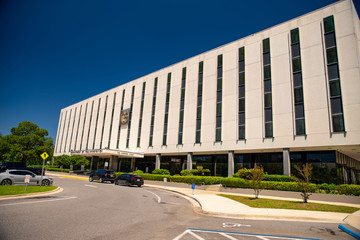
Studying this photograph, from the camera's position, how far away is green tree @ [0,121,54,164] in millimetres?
58469

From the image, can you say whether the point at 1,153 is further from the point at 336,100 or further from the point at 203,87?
the point at 336,100

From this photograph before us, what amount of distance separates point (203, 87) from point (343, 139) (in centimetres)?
1896

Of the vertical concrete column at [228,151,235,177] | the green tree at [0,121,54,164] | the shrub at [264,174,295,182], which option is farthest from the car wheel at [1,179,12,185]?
the green tree at [0,121,54,164]

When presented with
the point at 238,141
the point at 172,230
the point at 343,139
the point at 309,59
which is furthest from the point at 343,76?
the point at 172,230

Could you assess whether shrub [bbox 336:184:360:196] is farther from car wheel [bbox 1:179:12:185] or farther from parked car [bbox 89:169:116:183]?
car wheel [bbox 1:179:12:185]

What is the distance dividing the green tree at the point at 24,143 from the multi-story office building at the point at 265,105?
32.4 meters

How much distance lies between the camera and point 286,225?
8.98 metres

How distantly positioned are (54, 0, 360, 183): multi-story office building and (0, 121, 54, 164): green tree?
106ft

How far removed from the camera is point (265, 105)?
88.8 ft

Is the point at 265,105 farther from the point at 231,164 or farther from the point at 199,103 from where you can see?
the point at 199,103

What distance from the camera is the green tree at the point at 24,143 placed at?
2302 inches

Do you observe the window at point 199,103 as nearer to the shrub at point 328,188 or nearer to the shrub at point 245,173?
the shrub at point 245,173

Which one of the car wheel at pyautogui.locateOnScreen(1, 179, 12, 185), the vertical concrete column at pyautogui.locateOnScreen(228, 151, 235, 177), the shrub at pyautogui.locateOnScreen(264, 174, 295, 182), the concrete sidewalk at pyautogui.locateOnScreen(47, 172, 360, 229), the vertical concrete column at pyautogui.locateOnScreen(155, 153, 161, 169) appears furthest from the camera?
the vertical concrete column at pyautogui.locateOnScreen(155, 153, 161, 169)

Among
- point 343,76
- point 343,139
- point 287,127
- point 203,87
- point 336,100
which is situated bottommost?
point 343,139
